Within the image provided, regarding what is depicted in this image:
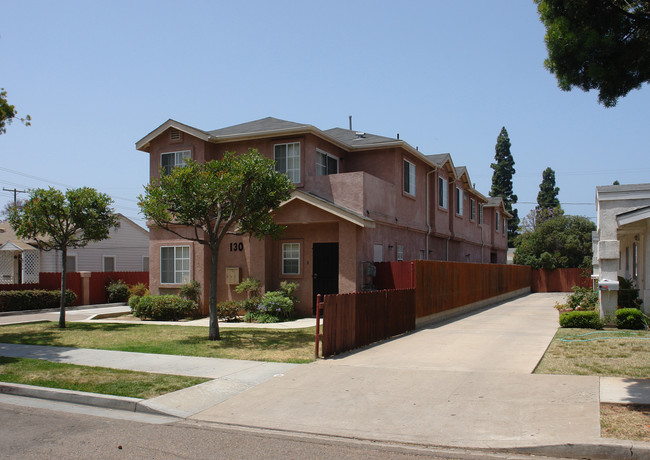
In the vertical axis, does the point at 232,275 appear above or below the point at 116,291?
above

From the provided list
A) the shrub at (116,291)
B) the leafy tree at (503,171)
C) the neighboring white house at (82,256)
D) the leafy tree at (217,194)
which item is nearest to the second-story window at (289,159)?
the leafy tree at (217,194)

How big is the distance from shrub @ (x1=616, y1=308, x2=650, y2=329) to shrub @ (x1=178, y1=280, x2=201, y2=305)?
43.6 feet

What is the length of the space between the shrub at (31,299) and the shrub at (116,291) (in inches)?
102

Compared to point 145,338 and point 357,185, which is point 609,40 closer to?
point 357,185

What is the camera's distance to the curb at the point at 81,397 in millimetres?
7855

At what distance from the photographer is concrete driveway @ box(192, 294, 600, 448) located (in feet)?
21.2

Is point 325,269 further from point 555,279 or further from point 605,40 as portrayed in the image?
point 555,279

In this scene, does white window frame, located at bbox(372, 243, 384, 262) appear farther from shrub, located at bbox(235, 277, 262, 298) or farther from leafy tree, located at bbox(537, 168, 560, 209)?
leafy tree, located at bbox(537, 168, 560, 209)

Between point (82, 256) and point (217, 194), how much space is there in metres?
22.3

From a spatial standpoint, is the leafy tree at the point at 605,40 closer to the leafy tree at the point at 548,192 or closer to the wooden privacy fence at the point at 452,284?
the wooden privacy fence at the point at 452,284

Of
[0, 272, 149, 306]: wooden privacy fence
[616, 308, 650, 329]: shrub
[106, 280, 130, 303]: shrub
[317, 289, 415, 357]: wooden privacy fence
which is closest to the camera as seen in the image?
[317, 289, 415, 357]: wooden privacy fence

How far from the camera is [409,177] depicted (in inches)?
885

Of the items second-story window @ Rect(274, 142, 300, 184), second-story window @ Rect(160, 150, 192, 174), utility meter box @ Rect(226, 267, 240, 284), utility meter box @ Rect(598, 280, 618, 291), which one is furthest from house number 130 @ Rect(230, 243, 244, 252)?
utility meter box @ Rect(598, 280, 618, 291)

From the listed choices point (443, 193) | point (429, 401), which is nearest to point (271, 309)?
point (429, 401)
